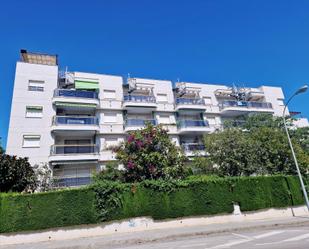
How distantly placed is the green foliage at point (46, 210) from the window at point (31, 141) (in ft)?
27.0

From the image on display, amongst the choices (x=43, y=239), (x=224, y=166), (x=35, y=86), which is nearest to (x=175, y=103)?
(x=224, y=166)

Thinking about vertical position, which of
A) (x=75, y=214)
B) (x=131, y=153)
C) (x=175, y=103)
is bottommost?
(x=75, y=214)

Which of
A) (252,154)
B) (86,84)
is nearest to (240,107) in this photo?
(252,154)

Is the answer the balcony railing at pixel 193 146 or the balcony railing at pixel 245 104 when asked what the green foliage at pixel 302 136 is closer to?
the balcony railing at pixel 245 104

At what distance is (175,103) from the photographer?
26.6 meters

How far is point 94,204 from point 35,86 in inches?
591

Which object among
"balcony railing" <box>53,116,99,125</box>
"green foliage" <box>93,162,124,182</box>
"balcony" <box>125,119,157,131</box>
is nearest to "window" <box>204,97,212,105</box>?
"balcony" <box>125,119,157,131</box>

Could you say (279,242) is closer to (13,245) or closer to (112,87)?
(13,245)

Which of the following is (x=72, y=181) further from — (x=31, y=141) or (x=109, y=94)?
(x=109, y=94)

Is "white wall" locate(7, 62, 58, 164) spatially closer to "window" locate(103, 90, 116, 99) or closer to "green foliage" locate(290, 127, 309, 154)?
"window" locate(103, 90, 116, 99)

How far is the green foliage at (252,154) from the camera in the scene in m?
17.5

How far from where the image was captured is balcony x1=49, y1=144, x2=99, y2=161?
19.4 m

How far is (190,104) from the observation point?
1035 inches

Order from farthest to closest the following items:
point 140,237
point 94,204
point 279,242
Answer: point 94,204
point 140,237
point 279,242
